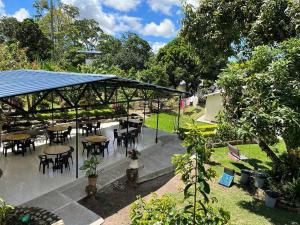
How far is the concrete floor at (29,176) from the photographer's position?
30.4 ft

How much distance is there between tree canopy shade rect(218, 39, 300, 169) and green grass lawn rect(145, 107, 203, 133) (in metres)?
12.7

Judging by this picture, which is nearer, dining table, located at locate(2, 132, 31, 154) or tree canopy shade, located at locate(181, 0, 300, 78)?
tree canopy shade, located at locate(181, 0, 300, 78)

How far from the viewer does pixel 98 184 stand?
10727 mm

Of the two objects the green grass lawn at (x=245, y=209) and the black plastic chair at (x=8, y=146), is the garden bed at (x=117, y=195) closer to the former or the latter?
the green grass lawn at (x=245, y=209)

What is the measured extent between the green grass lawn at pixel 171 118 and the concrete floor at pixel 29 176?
30.2 ft

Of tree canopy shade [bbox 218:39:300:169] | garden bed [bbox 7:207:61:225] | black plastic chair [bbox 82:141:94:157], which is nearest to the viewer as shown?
garden bed [bbox 7:207:61:225]

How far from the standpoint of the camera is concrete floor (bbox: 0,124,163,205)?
9258 mm

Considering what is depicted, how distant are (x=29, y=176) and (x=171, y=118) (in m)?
19.0

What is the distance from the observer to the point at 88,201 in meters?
Result: 9.45

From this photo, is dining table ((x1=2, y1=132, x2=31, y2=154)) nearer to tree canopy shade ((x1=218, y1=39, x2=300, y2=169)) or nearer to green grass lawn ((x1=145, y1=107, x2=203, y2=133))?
tree canopy shade ((x1=218, y1=39, x2=300, y2=169))

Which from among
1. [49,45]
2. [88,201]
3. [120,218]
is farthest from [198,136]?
[49,45]

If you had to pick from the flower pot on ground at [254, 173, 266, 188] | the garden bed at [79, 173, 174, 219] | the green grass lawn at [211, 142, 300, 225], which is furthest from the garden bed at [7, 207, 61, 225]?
the flower pot on ground at [254, 173, 266, 188]

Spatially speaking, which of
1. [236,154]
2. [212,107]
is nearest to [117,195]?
[236,154]

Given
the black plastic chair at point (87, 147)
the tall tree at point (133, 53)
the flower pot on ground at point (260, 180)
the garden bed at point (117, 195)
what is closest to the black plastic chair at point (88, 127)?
Result: the black plastic chair at point (87, 147)
